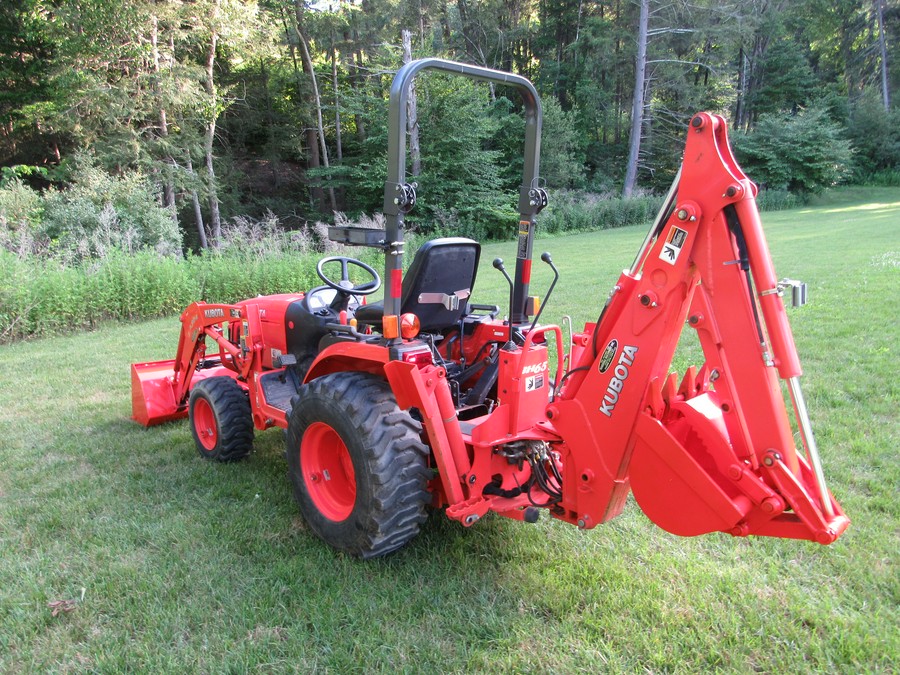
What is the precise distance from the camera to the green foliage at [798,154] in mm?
31359

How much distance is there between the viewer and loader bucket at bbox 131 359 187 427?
5152mm

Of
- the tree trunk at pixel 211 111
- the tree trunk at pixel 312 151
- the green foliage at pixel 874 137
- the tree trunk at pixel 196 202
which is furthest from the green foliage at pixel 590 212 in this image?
the green foliage at pixel 874 137

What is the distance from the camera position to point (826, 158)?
31328 millimetres

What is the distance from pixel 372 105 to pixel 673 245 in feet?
86.2

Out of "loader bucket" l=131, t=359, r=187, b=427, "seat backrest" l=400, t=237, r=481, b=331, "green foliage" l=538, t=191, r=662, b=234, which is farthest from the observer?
"green foliage" l=538, t=191, r=662, b=234

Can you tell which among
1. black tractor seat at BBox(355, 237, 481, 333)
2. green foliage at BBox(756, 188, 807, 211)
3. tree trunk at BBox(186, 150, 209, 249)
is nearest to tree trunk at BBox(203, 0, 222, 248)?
tree trunk at BBox(186, 150, 209, 249)

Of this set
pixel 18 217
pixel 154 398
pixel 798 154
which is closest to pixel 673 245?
pixel 154 398

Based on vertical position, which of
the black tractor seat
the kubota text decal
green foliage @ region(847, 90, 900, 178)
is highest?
green foliage @ region(847, 90, 900, 178)

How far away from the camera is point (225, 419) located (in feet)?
13.9

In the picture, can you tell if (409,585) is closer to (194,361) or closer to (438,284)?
(438,284)

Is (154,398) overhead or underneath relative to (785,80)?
underneath

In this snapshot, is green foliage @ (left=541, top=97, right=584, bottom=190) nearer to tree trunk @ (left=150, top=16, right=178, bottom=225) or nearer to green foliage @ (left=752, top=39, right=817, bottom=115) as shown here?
green foliage @ (left=752, top=39, right=817, bottom=115)

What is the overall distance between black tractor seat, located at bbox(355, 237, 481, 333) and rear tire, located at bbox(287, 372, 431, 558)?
468 mm

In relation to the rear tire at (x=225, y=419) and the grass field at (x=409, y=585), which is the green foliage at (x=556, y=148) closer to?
the rear tire at (x=225, y=419)
